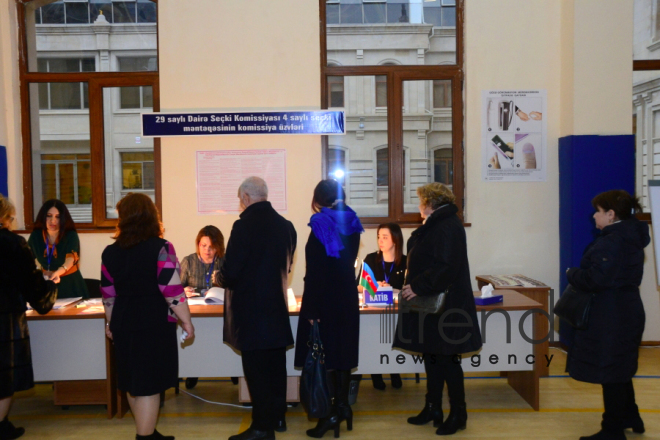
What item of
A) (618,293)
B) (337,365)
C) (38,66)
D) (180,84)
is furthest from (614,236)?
(38,66)

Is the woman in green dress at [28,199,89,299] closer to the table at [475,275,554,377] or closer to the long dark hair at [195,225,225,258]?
the long dark hair at [195,225,225,258]

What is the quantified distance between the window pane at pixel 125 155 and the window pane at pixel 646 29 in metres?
5.06

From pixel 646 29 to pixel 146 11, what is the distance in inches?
203

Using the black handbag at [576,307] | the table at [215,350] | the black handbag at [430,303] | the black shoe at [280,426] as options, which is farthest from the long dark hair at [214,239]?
the black handbag at [576,307]

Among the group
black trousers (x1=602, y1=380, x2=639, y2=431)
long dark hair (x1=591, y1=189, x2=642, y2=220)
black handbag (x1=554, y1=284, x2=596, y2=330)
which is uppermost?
long dark hair (x1=591, y1=189, x2=642, y2=220)

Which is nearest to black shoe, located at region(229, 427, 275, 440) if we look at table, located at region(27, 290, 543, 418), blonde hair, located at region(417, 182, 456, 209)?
table, located at region(27, 290, 543, 418)

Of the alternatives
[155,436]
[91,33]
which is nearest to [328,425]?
[155,436]

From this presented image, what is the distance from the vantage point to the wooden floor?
12.5ft

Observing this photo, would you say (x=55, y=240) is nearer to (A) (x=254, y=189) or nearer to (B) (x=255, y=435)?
(A) (x=254, y=189)

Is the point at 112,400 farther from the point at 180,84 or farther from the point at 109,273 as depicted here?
the point at 180,84

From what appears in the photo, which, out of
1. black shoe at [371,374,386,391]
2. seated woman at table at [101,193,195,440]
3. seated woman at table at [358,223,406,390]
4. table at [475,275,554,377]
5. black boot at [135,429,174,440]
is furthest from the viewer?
table at [475,275,554,377]

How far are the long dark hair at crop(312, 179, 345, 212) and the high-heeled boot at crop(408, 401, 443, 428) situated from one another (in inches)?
59.1

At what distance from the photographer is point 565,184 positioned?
5809 millimetres

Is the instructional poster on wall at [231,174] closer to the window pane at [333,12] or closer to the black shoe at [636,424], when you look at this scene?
the window pane at [333,12]
